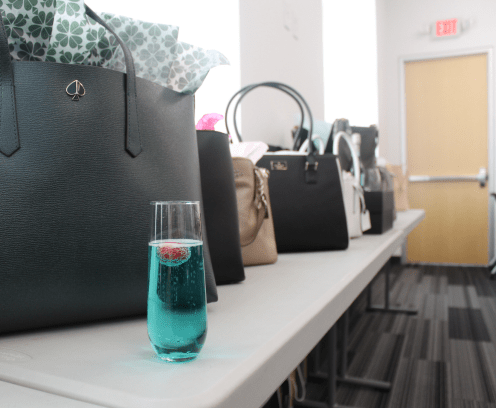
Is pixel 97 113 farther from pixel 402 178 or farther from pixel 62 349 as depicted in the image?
pixel 402 178

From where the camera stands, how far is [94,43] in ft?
1.63

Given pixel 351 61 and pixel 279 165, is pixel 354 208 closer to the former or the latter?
pixel 279 165

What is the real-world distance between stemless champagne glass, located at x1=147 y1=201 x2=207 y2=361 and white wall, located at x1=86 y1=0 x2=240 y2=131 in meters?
0.97

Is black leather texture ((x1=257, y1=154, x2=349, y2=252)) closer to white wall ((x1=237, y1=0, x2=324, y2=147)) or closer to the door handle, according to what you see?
white wall ((x1=237, y1=0, x2=324, y2=147))

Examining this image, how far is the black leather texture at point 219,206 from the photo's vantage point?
69 cm

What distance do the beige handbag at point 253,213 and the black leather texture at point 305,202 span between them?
0.56ft

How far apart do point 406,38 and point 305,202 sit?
3.97 m

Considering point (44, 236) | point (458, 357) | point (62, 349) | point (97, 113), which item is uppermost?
point (97, 113)

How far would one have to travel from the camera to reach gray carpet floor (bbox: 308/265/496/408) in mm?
1604

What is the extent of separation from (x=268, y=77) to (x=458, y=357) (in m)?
1.42

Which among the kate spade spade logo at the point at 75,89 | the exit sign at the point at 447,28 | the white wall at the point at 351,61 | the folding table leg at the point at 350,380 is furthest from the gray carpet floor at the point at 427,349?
the exit sign at the point at 447,28

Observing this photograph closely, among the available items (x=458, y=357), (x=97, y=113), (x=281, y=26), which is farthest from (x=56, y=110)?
(x=458, y=357)

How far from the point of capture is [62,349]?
1.40ft

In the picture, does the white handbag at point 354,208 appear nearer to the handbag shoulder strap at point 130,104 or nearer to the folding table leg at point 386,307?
the handbag shoulder strap at point 130,104
